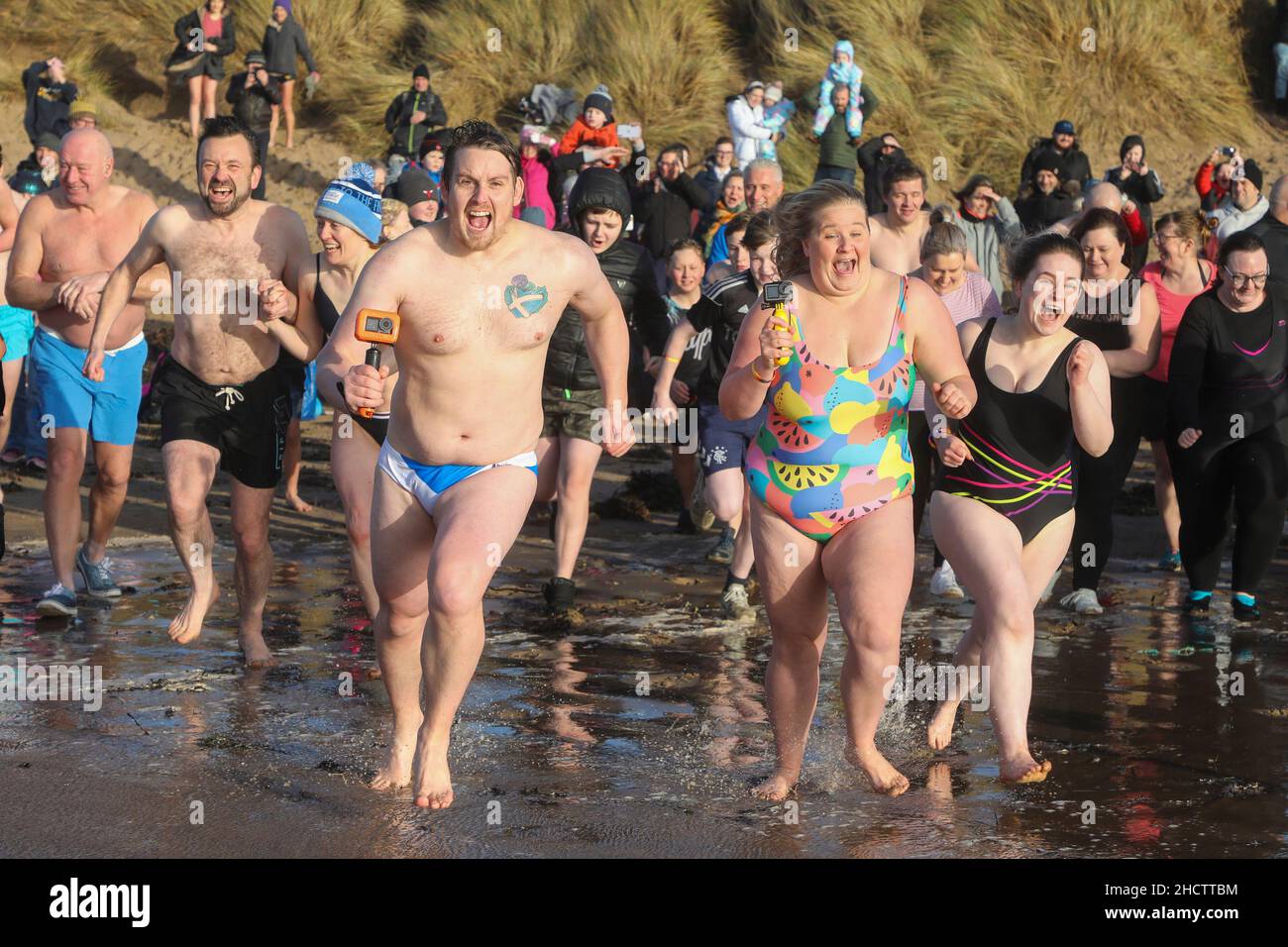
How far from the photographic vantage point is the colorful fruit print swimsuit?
5.03m

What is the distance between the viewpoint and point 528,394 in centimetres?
526

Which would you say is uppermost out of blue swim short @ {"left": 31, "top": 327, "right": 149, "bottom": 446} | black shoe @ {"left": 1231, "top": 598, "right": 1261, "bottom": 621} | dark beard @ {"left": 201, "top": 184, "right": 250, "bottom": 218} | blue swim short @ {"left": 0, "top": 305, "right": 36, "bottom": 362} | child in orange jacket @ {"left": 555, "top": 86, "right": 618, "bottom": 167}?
child in orange jacket @ {"left": 555, "top": 86, "right": 618, "bottom": 167}

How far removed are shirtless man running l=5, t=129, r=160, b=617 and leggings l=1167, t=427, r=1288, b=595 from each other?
5.01 metres

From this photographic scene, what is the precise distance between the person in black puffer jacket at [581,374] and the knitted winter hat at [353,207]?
1.33 meters

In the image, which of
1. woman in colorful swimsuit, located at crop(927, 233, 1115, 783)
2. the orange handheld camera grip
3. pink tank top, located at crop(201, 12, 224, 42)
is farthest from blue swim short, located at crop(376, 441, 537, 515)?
pink tank top, located at crop(201, 12, 224, 42)

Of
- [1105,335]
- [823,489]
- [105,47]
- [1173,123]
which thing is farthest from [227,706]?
[105,47]

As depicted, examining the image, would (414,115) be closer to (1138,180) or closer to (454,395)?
(1138,180)

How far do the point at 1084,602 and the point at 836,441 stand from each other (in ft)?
11.8

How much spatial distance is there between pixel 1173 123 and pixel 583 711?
16.7 metres

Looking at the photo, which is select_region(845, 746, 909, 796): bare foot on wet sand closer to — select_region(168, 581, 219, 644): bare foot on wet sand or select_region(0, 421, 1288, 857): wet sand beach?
select_region(0, 421, 1288, 857): wet sand beach

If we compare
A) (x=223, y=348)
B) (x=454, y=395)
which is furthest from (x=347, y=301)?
(x=454, y=395)

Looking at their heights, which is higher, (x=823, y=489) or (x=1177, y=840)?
(x=823, y=489)

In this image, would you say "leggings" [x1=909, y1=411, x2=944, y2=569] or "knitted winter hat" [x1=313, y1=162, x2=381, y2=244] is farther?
"leggings" [x1=909, y1=411, x2=944, y2=569]
